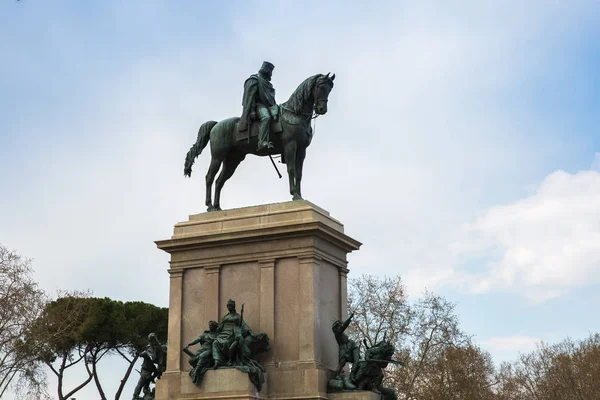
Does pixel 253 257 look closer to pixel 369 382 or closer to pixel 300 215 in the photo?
pixel 300 215

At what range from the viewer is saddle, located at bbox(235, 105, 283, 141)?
19.9 metres

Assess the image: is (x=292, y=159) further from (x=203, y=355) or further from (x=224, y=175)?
(x=203, y=355)

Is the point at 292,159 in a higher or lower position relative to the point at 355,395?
higher

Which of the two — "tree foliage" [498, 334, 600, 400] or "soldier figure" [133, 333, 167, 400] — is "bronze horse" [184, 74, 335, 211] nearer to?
"soldier figure" [133, 333, 167, 400]

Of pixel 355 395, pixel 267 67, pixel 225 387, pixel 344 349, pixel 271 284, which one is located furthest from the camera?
pixel 267 67

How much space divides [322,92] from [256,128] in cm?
188

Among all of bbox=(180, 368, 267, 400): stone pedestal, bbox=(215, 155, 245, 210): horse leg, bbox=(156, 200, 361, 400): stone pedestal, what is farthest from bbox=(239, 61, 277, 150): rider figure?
bbox=(180, 368, 267, 400): stone pedestal

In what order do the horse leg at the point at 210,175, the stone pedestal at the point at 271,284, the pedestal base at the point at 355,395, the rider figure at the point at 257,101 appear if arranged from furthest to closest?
the horse leg at the point at 210,175
the rider figure at the point at 257,101
the stone pedestal at the point at 271,284
the pedestal base at the point at 355,395

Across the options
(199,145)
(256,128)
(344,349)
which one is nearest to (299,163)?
(256,128)

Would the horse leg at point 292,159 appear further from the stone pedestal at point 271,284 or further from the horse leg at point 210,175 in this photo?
the horse leg at point 210,175

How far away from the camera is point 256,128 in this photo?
20.2 meters

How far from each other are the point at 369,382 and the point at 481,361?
101 feet

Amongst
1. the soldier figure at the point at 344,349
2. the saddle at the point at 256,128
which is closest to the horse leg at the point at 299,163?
the saddle at the point at 256,128

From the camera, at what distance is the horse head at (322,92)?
19.3 metres
